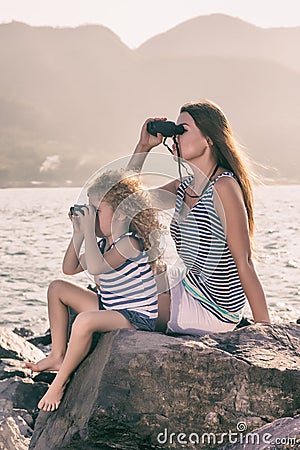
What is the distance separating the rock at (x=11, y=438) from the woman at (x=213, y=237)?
1.17 m

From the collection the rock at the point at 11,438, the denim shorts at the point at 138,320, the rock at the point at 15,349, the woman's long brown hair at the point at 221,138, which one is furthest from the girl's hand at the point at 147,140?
the rock at the point at 15,349

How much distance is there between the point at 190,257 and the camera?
15.6 feet

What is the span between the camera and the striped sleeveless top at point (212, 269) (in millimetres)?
4586

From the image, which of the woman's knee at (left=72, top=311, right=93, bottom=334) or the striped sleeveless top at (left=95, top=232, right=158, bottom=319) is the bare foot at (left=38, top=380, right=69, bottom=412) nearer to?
the woman's knee at (left=72, top=311, right=93, bottom=334)

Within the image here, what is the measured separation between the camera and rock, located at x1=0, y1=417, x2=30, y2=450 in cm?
486

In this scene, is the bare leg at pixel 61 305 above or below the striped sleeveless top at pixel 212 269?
below

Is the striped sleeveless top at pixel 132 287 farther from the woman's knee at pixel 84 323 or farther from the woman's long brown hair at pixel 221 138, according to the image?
the woman's long brown hair at pixel 221 138

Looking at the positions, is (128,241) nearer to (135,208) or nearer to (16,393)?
(135,208)

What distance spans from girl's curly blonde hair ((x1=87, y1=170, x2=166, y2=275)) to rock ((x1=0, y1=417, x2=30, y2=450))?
1.36 meters

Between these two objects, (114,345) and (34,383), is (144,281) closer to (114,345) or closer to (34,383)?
(114,345)

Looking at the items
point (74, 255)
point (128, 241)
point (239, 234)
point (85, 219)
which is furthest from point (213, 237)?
point (74, 255)

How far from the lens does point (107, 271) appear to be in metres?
4.64

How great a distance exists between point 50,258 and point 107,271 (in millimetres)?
17496

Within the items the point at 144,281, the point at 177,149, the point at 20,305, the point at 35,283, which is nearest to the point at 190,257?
the point at 144,281
